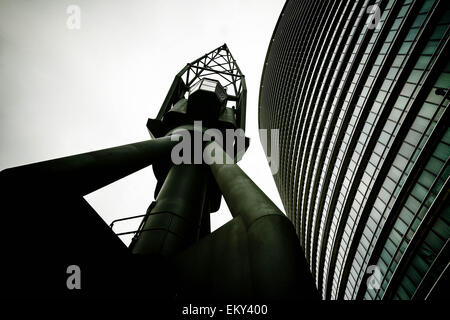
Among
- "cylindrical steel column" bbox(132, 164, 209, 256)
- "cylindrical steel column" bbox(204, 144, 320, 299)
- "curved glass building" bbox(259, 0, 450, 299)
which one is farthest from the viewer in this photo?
"curved glass building" bbox(259, 0, 450, 299)

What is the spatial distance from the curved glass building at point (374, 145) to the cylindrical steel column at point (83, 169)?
2238cm

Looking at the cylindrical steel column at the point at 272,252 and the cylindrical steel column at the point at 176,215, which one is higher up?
the cylindrical steel column at the point at 176,215

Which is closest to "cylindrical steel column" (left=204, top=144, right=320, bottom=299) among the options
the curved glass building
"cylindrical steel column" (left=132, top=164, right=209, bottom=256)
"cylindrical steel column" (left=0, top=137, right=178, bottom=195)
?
"cylindrical steel column" (left=132, top=164, right=209, bottom=256)

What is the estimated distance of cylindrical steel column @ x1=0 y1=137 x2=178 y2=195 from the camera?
2758mm

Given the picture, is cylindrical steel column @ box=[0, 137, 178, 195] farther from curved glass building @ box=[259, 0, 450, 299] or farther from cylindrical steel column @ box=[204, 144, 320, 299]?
curved glass building @ box=[259, 0, 450, 299]

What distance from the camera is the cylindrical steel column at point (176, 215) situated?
4.80 m

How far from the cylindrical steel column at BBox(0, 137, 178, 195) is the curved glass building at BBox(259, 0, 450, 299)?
22.4m

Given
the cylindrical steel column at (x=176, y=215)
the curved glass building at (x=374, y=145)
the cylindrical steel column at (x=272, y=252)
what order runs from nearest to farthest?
1. the cylindrical steel column at (x=272, y=252)
2. the cylindrical steel column at (x=176, y=215)
3. the curved glass building at (x=374, y=145)

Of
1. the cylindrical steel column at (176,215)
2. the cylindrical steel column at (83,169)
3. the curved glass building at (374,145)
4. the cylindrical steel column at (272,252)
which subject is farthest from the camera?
the curved glass building at (374,145)

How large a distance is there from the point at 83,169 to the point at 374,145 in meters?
30.1

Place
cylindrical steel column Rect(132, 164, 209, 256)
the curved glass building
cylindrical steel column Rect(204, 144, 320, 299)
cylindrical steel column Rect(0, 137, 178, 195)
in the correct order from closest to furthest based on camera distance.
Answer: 1. cylindrical steel column Rect(204, 144, 320, 299)
2. cylindrical steel column Rect(0, 137, 178, 195)
3. cylindrical steel column Rect(132, 164, 209, 256)
4. the curved glass building

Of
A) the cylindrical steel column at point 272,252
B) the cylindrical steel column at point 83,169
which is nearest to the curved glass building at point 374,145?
the cylindrical steel column at point 272,252

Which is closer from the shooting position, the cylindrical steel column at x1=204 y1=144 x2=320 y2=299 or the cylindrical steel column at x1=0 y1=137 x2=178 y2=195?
the cylindrical steel column at x1=204 y1=144 x2=320 y2=299

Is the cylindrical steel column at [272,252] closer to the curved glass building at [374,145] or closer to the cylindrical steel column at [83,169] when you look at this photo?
the cylindrical steel column at [83,169]
